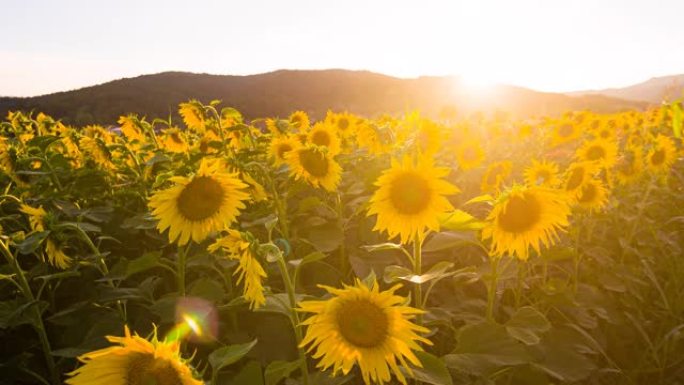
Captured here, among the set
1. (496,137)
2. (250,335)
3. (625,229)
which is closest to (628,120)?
(496,137)

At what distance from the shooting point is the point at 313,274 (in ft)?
9.50

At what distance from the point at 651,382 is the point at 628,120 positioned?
7.17 meters

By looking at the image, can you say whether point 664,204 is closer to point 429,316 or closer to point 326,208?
point 326,208

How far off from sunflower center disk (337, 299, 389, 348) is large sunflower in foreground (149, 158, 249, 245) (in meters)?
0.86

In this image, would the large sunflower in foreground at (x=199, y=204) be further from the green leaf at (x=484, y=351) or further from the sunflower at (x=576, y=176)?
the sunflower at (x=576, y=176)

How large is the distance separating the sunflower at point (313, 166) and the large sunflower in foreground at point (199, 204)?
805 mm

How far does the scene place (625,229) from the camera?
476cm

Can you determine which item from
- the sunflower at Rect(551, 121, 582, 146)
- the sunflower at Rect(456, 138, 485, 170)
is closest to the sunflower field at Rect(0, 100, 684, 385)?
the sunflower at Rect(456, 138, 485, 170)

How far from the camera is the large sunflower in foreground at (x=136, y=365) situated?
3.74 feet

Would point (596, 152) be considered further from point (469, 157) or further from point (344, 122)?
point (344, 122)

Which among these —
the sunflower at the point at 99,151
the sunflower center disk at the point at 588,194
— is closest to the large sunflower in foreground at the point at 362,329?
the sunflower center disk at the point at 588,194

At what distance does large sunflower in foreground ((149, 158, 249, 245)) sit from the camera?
2.11 m

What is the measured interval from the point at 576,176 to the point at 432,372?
7.77 ft

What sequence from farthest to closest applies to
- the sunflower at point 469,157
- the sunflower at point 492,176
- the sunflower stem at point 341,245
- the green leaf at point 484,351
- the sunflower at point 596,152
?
the sunflower at point 469,157, the sunflower at point 596,152, the sunflower at point 492,176, the sunflower stem at point 341,245, the green leaf at point 484,351
